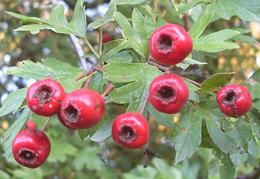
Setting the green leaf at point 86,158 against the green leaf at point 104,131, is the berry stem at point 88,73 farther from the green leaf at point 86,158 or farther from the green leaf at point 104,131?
the green leaf at point 86,158

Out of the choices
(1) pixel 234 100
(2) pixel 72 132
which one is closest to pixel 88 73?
(1) pixel 234 100

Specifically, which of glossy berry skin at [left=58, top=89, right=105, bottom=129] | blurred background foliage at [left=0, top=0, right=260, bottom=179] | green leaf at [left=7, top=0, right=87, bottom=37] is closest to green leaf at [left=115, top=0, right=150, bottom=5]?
green leaf at [left=7, top=0, right=87, bottom=37]

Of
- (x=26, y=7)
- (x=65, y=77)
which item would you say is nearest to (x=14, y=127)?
(x=65, y=77)

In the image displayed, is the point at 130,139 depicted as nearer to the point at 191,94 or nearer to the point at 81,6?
the point at 191,94

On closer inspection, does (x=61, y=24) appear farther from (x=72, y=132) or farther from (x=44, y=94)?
(x=72, y=132)

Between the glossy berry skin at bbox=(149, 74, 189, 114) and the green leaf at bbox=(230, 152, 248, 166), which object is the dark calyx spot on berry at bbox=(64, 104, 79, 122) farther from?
the green leaf at bbox=(230, 152, 248, 166)

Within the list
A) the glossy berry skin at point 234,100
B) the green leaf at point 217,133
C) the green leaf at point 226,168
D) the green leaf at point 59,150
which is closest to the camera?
the glossy berry skin at point 234,100

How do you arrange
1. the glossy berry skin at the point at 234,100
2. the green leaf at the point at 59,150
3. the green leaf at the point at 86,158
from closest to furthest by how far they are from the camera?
the glossy berry skin at the point at 234,100, the green leaf at the point at 59,150, the green leaf at the point at 86,158

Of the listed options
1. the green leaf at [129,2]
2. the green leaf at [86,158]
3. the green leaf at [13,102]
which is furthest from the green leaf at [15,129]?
the green leaf at [86,158]
